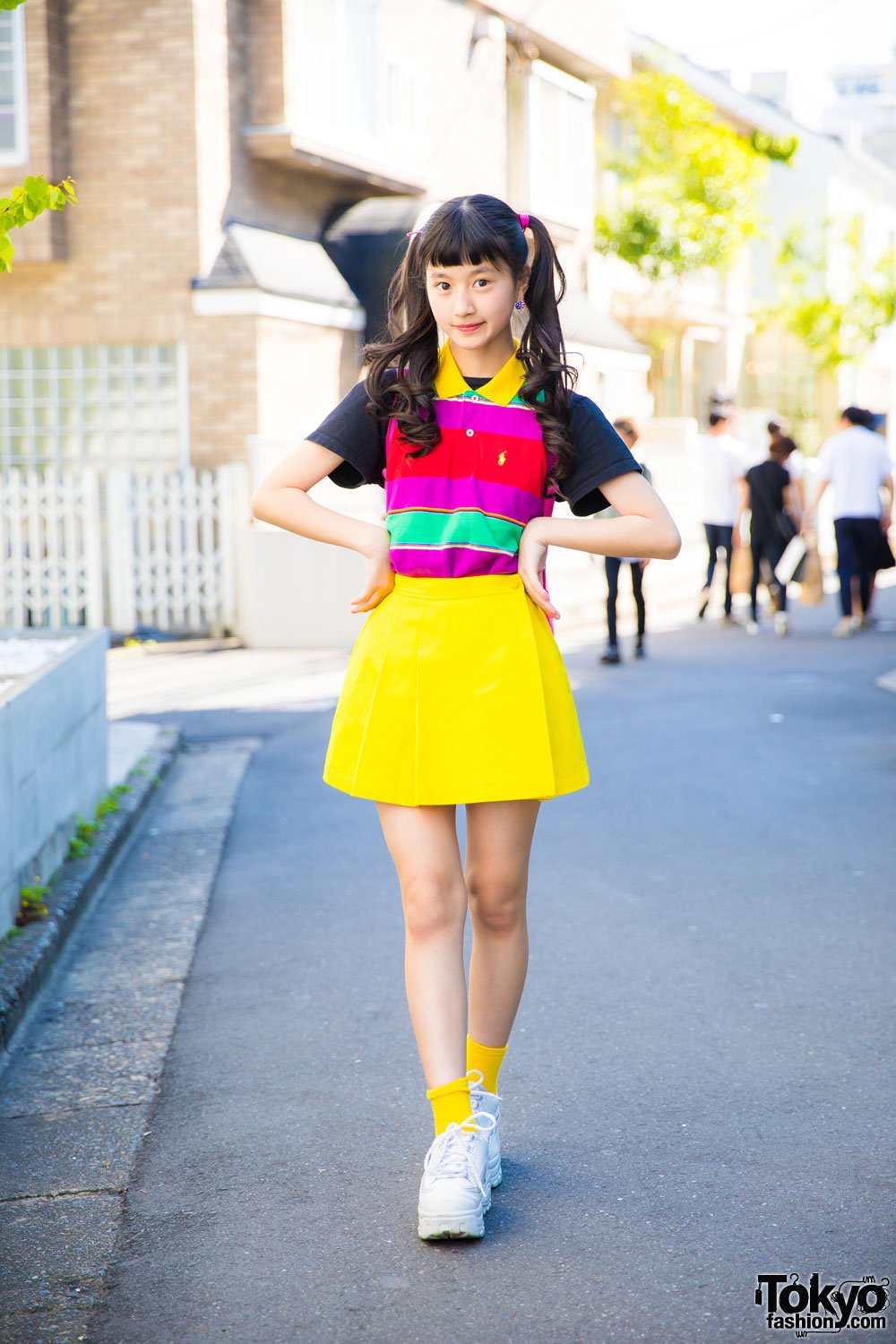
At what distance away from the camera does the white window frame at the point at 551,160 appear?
22.0 meters

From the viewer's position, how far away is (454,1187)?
301 centimetres

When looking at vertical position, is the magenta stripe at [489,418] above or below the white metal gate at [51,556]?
above

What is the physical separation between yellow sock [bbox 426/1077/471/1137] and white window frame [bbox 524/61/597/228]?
19630 millimetres

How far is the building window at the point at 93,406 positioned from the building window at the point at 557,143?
8.07m

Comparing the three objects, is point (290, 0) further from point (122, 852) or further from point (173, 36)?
point (122, 852)

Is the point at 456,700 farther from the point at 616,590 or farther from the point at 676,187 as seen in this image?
the point at 676,187

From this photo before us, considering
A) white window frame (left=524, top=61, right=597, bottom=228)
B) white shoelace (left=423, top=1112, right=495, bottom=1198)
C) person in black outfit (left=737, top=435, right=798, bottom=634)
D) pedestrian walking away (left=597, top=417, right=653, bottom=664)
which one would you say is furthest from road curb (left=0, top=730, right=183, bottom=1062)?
white window frame (left=524, top=61, right=597, bottom=228)

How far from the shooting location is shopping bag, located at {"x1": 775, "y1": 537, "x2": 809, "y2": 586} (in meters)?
13.4

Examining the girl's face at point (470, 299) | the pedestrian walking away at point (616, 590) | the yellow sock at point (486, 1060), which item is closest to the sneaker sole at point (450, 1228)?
the yellow sock at point (486, 1060)

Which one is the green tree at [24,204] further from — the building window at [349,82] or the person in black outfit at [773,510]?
the building window at [349,82]

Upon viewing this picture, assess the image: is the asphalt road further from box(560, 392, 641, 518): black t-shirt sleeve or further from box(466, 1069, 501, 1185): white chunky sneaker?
box(560, 392, 641, 518): black t-shirt sleeve

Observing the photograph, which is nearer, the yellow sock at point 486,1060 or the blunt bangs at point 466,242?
the blunt bangs at point 466,242

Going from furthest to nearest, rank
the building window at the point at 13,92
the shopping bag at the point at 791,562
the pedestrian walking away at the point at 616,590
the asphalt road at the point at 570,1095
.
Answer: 1. the building window at the point at 13,92
2. the shopping bag at the point at 791,562
3. the pedestrian walking away at the point at 616,590
4. the asphalt road at the point at 570,1095

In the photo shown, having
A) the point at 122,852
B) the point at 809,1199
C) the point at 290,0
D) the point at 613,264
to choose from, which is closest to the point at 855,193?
the point at 613,264
